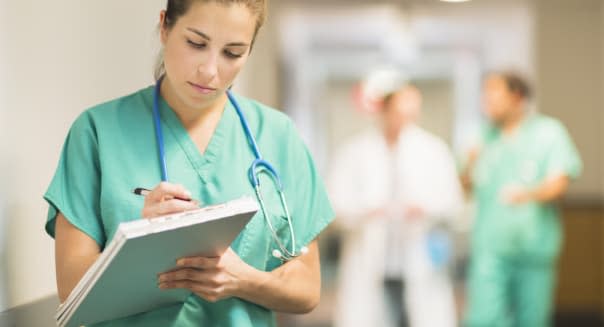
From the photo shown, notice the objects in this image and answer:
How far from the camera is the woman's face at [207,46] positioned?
1.00m

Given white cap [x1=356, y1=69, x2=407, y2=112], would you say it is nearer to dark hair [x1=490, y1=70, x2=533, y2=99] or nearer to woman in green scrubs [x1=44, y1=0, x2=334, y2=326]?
dark hair [x1=490, y1=70, x2=533, y2=99]

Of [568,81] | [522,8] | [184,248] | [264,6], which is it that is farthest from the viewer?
[568,81]

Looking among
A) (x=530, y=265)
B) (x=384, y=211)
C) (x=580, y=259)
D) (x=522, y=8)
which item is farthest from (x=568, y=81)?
(x=384, y=211)

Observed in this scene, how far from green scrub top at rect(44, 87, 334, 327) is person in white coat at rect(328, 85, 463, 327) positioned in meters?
2.26

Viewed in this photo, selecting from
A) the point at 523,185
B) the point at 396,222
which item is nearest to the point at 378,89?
the point at 396,222

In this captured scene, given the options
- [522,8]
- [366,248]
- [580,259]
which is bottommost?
[580,259]

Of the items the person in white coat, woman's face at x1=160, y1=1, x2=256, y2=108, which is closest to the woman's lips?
woman's face at x1=160, y1=1, x2=256, y2=108

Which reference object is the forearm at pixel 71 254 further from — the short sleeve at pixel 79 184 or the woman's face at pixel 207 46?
the woman's face at pixel 207 46

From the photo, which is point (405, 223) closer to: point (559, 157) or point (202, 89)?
point (559, 157)

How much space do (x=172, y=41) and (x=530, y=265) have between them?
290cm

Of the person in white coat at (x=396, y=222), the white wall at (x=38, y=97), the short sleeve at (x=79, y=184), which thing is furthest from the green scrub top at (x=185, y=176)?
the person in white coat at (x=396, y=222)

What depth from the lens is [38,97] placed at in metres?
1.16

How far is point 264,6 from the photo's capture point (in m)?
1.08

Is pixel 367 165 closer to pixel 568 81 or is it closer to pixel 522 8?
pixel 522 8
